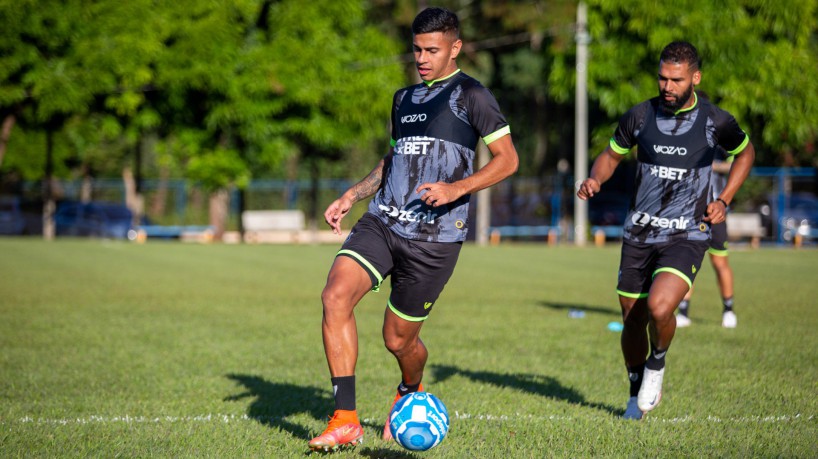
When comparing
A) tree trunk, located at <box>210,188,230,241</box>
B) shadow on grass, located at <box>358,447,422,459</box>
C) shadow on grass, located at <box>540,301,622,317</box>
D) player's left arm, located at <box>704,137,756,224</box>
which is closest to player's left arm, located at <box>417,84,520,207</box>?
shadow on grass, located at <box>358,447,422,459</box>

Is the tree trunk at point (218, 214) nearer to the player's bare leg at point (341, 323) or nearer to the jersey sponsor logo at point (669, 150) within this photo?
the jersey sponsor logo at point (669, 150)

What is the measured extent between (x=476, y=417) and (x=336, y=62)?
29324 millimetres

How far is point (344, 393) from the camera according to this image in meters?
5.10

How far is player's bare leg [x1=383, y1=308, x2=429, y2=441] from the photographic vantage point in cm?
554

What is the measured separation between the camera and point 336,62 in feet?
113

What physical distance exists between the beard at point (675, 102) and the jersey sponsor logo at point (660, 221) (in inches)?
27.0

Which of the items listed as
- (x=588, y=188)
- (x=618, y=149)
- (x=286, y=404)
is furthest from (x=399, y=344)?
(x=618, y=149)

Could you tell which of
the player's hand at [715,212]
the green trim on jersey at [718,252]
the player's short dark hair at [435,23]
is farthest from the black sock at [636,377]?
the green trim on jersey at [718,252]

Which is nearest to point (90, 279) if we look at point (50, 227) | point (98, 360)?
point (98, 360)

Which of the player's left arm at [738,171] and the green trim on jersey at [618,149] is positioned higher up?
the green trim on jersey at [618,149]

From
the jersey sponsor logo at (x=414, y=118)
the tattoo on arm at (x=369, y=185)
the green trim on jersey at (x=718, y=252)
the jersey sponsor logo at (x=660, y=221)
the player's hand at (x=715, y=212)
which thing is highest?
the jersey sponsor logo at (x=414, y=118)

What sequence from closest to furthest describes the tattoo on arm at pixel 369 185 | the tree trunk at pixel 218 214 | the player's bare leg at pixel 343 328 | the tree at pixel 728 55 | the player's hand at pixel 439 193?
the player's hand at pixel 439 193 → the player's bare leg at pixel 343 328 → the tattoo on arm at pixel 369 185 → the tree at pixel 728 55 → the tree trunk at pixel 218 214

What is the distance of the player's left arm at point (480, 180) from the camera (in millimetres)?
4988

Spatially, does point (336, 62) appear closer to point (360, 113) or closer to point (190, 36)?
point (360, 113)
